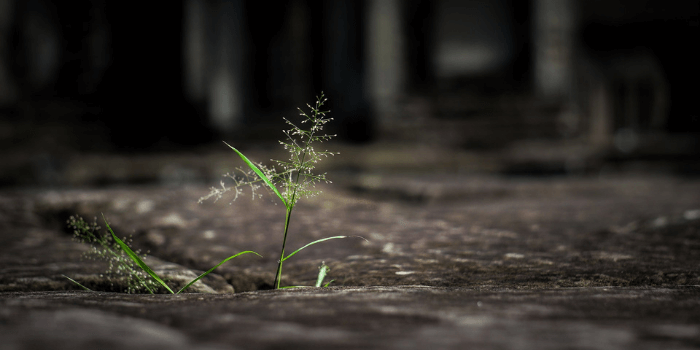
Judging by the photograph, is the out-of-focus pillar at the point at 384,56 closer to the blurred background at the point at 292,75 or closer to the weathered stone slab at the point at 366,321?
the blurred background at the point at 292,75

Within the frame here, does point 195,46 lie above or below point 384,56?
above

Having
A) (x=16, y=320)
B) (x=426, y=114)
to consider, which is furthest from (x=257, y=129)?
(x=16, y=320)

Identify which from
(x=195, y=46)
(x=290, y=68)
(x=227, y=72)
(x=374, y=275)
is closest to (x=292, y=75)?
(x=290, y=68)

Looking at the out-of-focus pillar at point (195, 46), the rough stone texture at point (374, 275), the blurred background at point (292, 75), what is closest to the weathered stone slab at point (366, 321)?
the rough stone texture at point (374, 275)

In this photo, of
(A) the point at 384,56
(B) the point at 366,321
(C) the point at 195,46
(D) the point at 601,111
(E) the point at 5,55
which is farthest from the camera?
(D) the point at 601,111

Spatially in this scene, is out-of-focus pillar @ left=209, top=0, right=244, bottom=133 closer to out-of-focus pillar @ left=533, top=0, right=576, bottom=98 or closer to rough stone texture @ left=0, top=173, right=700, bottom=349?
out-of-focus pillar @ left=533, top=0, right=576, bottom=98

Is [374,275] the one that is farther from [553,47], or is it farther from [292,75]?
[292,75]
